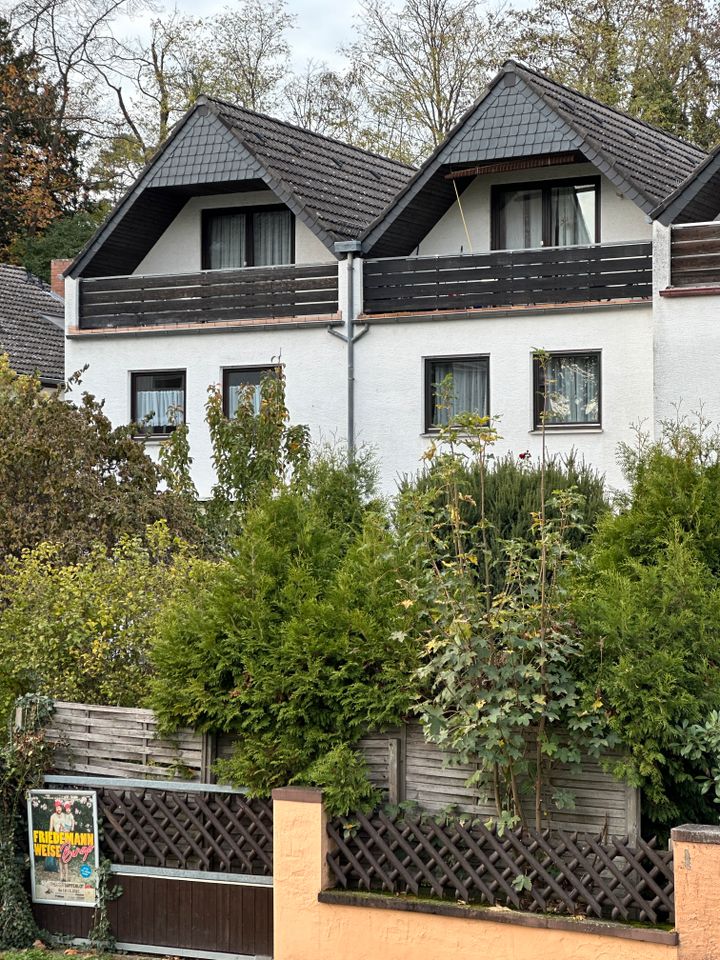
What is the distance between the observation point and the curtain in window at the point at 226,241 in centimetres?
2666

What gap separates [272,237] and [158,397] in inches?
131

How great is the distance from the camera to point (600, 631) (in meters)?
9.51

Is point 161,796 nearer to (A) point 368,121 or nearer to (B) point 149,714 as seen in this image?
(B) point 149,714

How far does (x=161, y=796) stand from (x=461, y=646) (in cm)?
260

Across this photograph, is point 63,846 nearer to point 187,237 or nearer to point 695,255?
point 695,255

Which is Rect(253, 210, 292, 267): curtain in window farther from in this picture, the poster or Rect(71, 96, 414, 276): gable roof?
the poster

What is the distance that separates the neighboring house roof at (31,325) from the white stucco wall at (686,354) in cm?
1389

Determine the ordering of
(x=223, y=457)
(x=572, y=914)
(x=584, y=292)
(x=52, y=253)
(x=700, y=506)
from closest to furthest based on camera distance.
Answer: (x=572, y=914)
(x=700, y=506)
(x=223, y=457)
(x=584, y=292)
(x=52, y=253)

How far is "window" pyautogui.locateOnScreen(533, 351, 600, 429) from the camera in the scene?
907 inches

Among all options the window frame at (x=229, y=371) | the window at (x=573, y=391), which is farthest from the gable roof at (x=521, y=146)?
the window frame at (x=229, y=371)

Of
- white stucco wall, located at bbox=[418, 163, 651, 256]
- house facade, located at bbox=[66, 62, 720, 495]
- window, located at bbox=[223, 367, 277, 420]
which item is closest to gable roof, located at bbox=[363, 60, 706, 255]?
house facade, located at bbox=[66, 62, 720, 495]

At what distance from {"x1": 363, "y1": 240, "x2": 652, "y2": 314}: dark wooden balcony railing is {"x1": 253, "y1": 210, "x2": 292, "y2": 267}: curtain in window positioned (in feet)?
8.29

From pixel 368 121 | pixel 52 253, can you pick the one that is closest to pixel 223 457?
pixel 52 253

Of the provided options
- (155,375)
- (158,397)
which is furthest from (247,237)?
(158,397)
